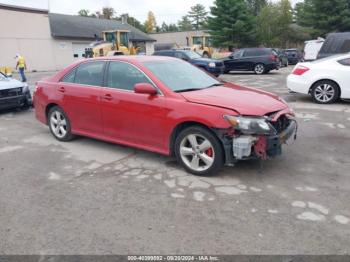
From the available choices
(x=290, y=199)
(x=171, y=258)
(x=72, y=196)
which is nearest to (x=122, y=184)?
(x=72, y=196)

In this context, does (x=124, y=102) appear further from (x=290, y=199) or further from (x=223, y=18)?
(x=223, y=18)

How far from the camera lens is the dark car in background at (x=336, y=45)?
1145cm

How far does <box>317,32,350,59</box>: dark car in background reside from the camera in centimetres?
1145

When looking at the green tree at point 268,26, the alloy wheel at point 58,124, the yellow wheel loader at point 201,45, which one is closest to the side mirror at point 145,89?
the alloy wheel at point 58,124

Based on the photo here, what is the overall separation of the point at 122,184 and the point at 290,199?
205 cm

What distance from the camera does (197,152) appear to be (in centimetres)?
466

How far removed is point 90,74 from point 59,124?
124cm

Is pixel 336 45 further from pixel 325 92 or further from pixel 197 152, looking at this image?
pixel 197 152

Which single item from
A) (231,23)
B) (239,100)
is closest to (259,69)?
(239,100)

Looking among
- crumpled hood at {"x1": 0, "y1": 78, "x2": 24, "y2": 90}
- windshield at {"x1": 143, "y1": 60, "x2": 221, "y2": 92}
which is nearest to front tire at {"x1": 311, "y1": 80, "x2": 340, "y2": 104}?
windshield at {"x1": 143, "y1": 60, "x2": 221, "y2": 92}

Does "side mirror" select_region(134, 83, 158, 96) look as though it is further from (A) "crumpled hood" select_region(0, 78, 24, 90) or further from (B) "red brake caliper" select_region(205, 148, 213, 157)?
(A) "crumpled hood" select_region(0, 78, 24, 90)

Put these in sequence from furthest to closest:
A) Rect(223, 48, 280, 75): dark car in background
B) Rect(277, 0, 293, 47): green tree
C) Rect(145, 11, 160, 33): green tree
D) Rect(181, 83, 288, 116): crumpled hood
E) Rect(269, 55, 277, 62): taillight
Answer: Rect(145, 11, 160, 33): green tree
Rect(277, 0, 293, 47): green tree
Rect(223, 48, 280, 75): dark car in background
Rect(269, 55, 277, 62): taillight
Rect(181, 83, 288, 116): crumpled hood

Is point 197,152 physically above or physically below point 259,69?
below

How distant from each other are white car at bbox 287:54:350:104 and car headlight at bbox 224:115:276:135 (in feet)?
19.4
